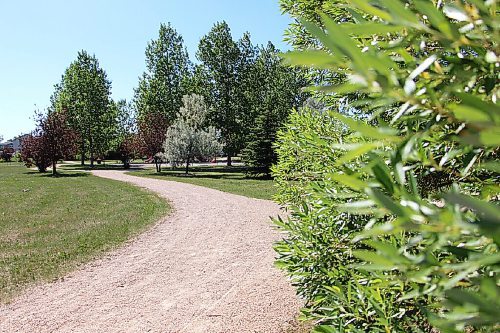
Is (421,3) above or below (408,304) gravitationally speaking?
above

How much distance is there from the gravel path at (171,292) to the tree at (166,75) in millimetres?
35403

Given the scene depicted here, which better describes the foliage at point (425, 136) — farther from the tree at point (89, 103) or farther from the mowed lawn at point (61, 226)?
the tree at point (89, 103)

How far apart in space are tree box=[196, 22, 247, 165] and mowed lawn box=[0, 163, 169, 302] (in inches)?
816

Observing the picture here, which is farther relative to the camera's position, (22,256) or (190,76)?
(190,76)

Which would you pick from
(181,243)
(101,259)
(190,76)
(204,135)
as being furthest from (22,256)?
(190,76)

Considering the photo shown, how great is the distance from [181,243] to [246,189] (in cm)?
1181

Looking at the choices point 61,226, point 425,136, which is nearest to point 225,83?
point 61,226

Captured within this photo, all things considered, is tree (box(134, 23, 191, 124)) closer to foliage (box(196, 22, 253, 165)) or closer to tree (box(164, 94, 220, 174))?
foliage (box(196, 22, 253, 165))

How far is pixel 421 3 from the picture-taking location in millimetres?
760

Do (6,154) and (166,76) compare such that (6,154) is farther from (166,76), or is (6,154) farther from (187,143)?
(187,143)

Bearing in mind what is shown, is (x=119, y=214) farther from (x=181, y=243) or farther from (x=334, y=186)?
(x=334, y=186)

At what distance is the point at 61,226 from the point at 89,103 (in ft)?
124

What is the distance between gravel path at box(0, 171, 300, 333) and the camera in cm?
594

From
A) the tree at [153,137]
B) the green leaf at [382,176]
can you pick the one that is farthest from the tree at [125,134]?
the green leaf at [382,176]
